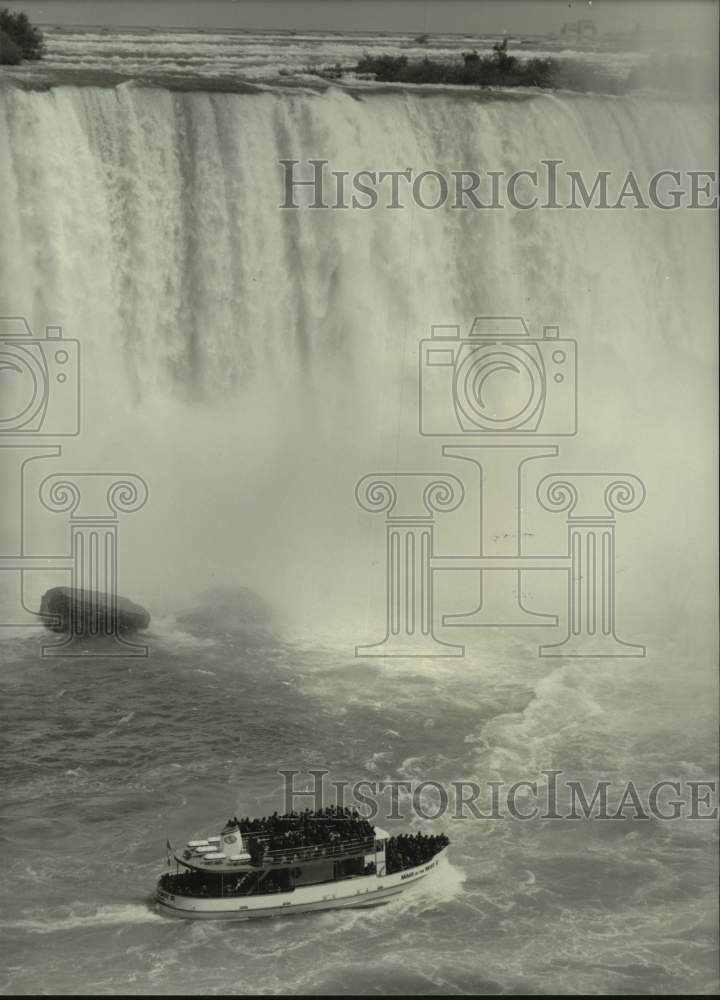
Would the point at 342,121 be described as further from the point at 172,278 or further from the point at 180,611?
the point at 180,611

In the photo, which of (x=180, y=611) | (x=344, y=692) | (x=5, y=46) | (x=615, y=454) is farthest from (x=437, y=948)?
(x=5, y=46)

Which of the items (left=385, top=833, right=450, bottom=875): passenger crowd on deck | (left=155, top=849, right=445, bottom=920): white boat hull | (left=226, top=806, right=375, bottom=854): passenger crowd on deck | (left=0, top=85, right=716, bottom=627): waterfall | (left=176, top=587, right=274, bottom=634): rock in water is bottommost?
(left=155, top=849, right=445, bottom=920): white boat hull

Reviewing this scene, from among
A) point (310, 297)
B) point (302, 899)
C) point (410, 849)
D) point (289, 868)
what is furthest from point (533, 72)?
point (302, 899)

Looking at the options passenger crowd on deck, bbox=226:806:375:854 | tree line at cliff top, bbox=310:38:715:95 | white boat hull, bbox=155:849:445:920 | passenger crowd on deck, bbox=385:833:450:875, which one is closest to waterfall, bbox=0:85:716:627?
tree line at cliff top, bbox=310:38:715:95

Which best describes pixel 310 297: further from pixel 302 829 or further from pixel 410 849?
pixel 410 849

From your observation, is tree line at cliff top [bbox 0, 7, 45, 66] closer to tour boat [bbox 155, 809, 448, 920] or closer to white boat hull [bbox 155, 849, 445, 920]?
tour boat [bbox 155, 809, 448, 920]
